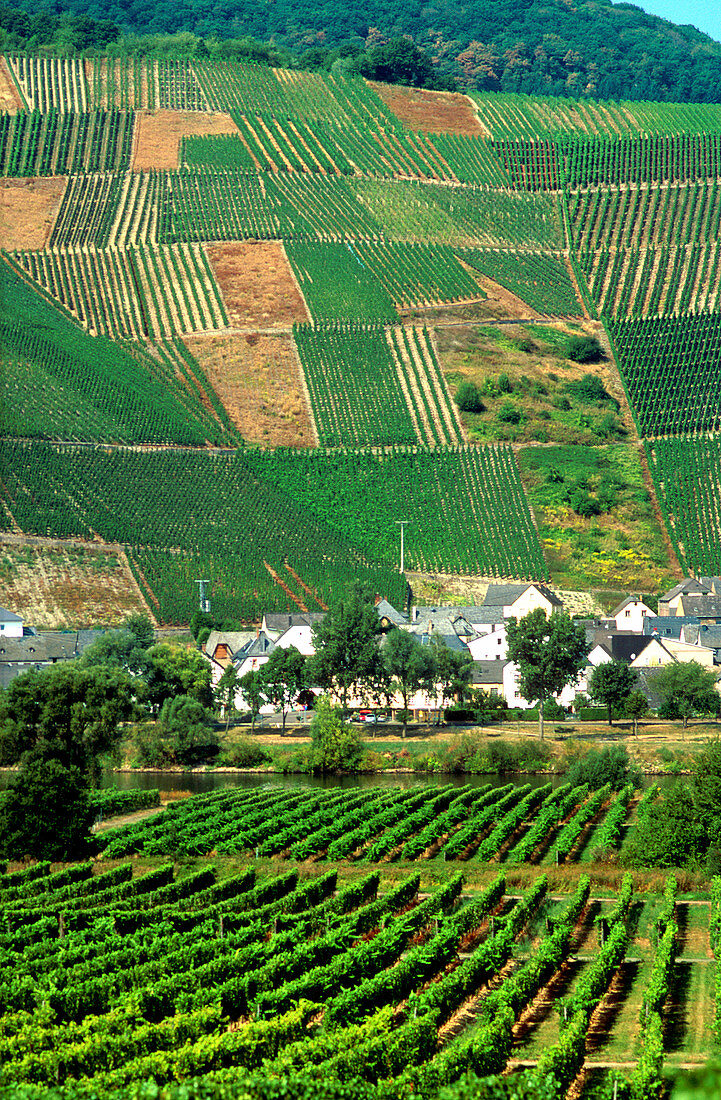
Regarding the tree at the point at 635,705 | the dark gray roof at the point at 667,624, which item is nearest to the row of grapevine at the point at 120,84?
the dark gray roof at the point at 667,624

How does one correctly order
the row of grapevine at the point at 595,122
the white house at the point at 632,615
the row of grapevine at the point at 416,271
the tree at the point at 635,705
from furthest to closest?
the row of grapevine at the point at 595,122
the row of grapevine at the point at 416,271
the white house at the point at 632,615
the tree at the point at 635,705

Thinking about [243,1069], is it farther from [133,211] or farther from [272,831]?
[133,211]

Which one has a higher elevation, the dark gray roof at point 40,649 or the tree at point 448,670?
the dark gray roof at point 40,649

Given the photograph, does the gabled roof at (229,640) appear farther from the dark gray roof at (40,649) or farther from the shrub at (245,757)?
the shrub at (245,757)

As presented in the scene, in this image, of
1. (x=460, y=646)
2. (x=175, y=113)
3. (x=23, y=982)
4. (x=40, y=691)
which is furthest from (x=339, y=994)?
(x=175, y=113)

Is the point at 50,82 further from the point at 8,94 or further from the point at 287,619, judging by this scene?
the point at 287,619

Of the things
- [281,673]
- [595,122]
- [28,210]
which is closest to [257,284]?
[28,210]

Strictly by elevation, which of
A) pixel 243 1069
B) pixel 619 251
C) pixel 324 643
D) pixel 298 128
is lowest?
pixel 243 1069

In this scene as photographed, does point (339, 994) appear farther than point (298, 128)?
No
